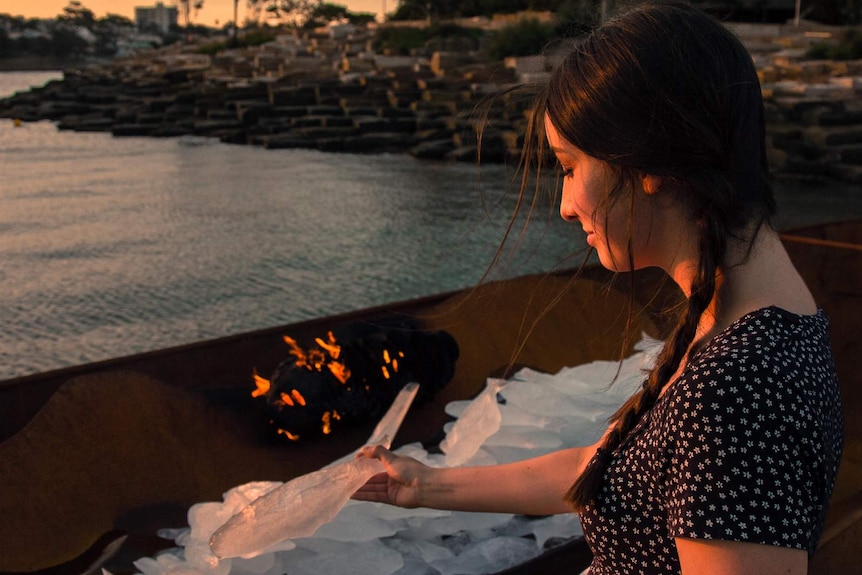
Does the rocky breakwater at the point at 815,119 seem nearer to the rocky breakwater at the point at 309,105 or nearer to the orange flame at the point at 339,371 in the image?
the rocky breakwater at the point at 309,105

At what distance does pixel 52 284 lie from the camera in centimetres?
841

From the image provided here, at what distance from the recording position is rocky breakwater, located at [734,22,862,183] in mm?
15688

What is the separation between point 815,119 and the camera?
17.1m

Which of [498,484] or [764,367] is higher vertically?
[764,367]

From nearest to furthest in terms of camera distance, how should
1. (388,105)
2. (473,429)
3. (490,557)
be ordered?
(490,557)
(473,429)
(388,105)

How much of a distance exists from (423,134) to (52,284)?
13146mm

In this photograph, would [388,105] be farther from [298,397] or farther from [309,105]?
[298,397]

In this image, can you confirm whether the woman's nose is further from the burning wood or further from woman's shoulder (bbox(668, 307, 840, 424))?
the burning wood

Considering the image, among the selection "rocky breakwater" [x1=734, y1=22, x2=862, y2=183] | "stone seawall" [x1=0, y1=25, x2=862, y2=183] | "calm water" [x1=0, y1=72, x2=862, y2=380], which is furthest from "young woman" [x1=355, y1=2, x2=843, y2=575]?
"rocky breakwater" [x1=734, y1=22, x2=862, y2=183]

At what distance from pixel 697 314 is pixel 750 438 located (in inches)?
9.6

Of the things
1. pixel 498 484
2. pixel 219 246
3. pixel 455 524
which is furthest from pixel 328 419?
pixel 219 246

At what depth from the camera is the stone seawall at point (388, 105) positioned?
55.7 feet

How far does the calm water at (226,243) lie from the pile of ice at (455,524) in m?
0.58

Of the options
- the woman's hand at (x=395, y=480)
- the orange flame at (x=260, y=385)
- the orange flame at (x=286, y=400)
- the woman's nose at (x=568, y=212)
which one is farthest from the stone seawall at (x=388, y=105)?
the woman's nose at (x=568, y=212)
